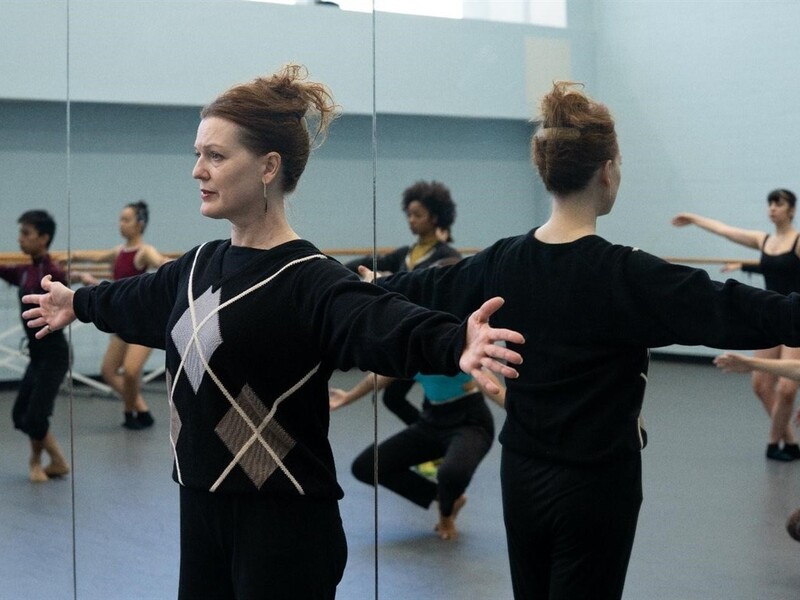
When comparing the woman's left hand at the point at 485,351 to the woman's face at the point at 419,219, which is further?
the woman's face at the point at 419,219

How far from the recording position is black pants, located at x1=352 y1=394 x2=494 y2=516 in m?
3.87

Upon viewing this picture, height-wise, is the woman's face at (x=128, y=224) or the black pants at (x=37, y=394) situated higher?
the woman's face at (x=128, y=224)

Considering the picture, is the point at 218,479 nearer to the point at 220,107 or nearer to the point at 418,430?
the point at 220,107

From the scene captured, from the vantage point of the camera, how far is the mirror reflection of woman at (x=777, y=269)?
2609mm

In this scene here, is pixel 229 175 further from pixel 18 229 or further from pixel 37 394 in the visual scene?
pixel 37 394

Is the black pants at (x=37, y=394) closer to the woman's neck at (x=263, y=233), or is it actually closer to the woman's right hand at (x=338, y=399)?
the woman's right hand at (x=338, y=399)

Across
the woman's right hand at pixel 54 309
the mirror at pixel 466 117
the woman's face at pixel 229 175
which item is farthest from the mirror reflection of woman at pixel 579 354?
the woman's right hand at pixel 54 309

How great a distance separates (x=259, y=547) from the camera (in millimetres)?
1980

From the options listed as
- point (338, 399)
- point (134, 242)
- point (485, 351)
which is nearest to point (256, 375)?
point (485, 351)

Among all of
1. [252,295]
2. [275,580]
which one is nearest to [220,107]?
[252,295]

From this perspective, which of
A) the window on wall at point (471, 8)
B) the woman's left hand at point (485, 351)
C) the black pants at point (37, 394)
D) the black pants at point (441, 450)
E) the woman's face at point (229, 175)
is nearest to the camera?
the woman's left hand at point (485, 351)

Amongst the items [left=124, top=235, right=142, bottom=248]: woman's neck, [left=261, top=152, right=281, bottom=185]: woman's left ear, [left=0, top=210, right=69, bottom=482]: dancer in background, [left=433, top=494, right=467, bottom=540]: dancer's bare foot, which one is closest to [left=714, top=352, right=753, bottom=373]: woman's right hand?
[left=261, top=152, right=281, bottom=185]: woman's left ear

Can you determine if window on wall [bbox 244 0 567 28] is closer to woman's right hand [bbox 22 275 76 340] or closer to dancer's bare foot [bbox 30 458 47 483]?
woman's right hand [bbox 22 275 76 340]

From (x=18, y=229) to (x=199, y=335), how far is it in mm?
1875
